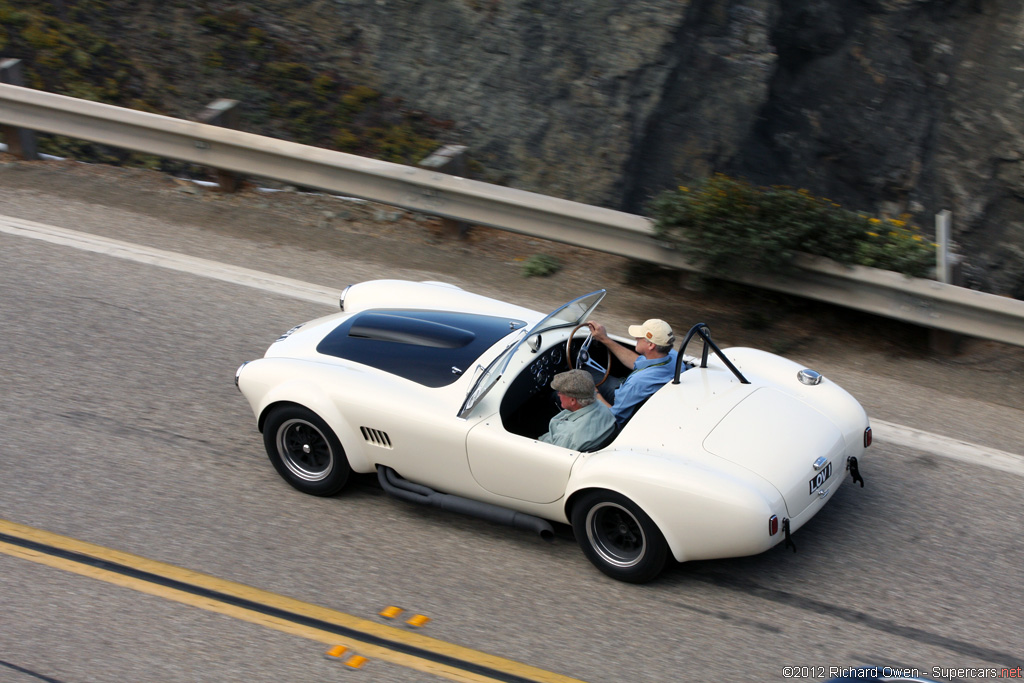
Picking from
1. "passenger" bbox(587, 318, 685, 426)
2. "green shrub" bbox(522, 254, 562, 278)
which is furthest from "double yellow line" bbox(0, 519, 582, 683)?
"green shrub" bbox(522, 254, 562, 278)

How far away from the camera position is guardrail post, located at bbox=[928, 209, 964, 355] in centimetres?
722

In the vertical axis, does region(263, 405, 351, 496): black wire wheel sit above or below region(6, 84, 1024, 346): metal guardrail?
below

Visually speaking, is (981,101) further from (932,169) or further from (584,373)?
(584,373)

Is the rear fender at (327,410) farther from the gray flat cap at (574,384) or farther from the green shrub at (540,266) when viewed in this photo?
the green shrub at (540,266)

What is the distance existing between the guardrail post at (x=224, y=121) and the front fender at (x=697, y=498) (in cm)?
599

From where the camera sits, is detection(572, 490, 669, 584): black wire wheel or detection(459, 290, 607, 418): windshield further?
detection(459, 290, 607, 418): windshield

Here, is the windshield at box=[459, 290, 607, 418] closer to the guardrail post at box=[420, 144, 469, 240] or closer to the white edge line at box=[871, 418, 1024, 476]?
the white edge line at box=[871, 418, 1024, 476]

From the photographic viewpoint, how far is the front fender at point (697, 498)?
4492 mm

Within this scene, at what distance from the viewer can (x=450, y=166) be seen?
29.0ft

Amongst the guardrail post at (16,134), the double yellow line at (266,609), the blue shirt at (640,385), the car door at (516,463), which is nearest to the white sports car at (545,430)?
the car door at (516,463)

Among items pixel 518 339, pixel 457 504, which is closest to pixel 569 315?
pixel 518 339

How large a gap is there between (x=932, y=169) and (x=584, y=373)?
27.3ft

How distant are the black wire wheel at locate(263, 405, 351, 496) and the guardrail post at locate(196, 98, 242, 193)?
14.8 ft

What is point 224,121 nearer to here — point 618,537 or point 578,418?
point 578,418
